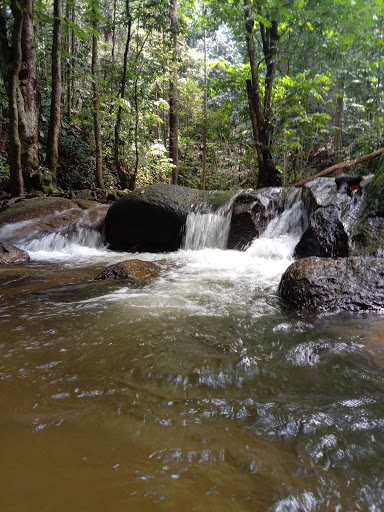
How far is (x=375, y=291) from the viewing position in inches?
123

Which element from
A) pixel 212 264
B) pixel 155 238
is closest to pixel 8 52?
pixel 155 238

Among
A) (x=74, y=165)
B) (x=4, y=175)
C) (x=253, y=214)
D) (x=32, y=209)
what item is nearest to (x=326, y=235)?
(x=253, y=214)

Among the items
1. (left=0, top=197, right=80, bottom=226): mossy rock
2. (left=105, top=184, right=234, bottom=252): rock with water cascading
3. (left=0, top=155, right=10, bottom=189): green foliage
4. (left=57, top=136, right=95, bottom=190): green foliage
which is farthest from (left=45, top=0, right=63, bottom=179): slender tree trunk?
(left=105, top=184, right=234, bottom=252): rock with water cascading

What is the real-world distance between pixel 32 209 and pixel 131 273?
555 cm

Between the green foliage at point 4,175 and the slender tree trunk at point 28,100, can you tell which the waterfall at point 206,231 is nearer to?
the slender tree trunk at point 28,100

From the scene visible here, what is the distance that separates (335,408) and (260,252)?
15.7 ft

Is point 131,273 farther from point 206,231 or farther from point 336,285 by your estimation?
point 206,231

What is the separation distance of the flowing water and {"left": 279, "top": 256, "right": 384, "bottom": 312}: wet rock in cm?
23

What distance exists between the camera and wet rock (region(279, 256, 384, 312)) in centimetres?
306

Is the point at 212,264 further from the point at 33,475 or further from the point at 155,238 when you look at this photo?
the point at 33,475

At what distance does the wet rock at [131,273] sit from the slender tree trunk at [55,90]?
7148 mm

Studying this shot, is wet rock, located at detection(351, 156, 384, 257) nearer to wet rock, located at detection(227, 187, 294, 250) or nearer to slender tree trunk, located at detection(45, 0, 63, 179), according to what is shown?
wet rock, located at detection(227, 187, 294, 250)

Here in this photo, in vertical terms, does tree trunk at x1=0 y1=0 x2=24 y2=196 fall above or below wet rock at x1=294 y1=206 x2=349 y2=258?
above

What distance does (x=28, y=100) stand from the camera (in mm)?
9219
